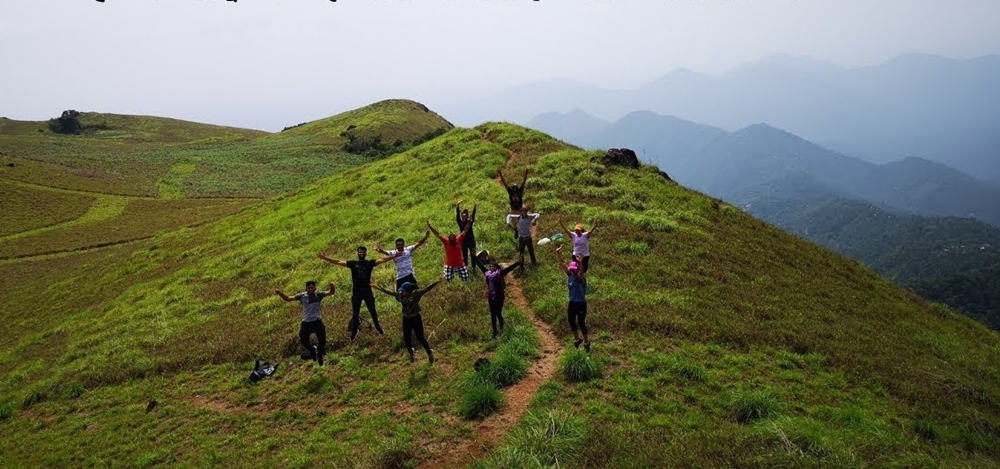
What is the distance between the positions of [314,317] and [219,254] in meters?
23.4

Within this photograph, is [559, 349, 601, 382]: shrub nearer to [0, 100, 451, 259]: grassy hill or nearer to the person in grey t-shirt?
the person in grey t-shirt

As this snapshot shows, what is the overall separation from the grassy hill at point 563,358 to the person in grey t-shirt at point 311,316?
839 mm

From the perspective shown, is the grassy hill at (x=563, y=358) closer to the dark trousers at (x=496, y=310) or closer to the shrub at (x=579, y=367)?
the shrub at (x=579, y=367)

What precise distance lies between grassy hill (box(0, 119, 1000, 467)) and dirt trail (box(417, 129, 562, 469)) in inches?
11.5

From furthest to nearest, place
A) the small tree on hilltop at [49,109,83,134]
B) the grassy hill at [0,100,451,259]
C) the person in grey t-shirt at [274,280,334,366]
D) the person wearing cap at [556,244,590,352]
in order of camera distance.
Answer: the small tree on hilltop at [49,109,83,134]
the grassy hill at [0,100,451,259]
the person in grey t-shirt at [274,280,334,366]
the person wearing cap at [556,244,590,352]

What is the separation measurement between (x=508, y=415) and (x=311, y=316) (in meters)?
7.33

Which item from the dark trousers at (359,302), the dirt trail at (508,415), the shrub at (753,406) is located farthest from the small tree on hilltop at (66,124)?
the shrub at (753,406)

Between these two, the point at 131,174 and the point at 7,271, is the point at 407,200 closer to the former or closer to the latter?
the point at 7,271

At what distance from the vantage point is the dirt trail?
11.0 metres

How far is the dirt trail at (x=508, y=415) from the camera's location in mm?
11008

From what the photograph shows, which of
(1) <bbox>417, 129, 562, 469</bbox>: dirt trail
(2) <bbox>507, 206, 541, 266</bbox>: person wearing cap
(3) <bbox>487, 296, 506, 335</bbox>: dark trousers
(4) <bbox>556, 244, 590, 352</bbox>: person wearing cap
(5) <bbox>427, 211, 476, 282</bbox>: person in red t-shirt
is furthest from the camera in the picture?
(2) <bbox>507, 206, 541, 266</bbox>: person wearing cap

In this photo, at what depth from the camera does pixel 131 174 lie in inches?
3861

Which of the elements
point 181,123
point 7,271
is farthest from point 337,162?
point 181,123

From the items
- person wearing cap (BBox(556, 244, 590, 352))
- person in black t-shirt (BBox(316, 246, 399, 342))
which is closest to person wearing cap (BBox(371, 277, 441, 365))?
person in black t-shirt (BBox(316, 246, 399, 342))
